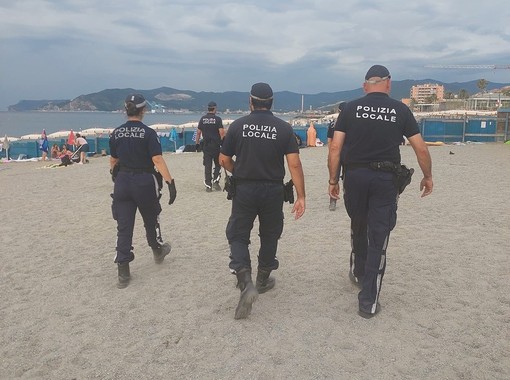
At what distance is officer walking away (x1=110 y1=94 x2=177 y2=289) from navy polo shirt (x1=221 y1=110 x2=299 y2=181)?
109cm

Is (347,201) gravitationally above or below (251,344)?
above

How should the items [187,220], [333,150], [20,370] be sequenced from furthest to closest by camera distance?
[187,220]
[333,150]
[20,370]

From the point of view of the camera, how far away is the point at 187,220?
7.74 metres

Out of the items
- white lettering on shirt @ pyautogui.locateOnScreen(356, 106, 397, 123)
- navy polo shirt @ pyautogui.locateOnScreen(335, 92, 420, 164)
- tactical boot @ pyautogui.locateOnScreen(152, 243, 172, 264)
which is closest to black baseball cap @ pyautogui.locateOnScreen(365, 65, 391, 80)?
navy polo shirt @ pyautogui.locateOnScreen(335, 92, 420, 164)

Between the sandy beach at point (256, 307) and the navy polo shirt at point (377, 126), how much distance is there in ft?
4.66

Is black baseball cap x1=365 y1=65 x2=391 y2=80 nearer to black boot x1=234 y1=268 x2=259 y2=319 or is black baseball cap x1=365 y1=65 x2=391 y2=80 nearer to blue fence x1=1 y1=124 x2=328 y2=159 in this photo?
black boot x1=234 y1=268 x2=259 y2=319

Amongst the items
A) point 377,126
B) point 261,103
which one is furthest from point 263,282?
point 377,126

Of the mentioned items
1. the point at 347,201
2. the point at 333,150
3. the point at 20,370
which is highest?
the point at 333,150

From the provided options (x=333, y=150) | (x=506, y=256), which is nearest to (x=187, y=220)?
(x=333, y=150)

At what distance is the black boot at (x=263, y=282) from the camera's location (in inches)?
174

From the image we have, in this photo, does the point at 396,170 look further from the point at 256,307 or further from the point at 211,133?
the point at 211,133

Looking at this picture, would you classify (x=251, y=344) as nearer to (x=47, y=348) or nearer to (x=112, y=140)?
(x=47, y=348)

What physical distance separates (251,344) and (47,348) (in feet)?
5.24

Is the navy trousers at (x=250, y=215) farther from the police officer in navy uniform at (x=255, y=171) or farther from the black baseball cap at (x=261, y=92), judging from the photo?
the black baseball cap at (x=261, y=92)
